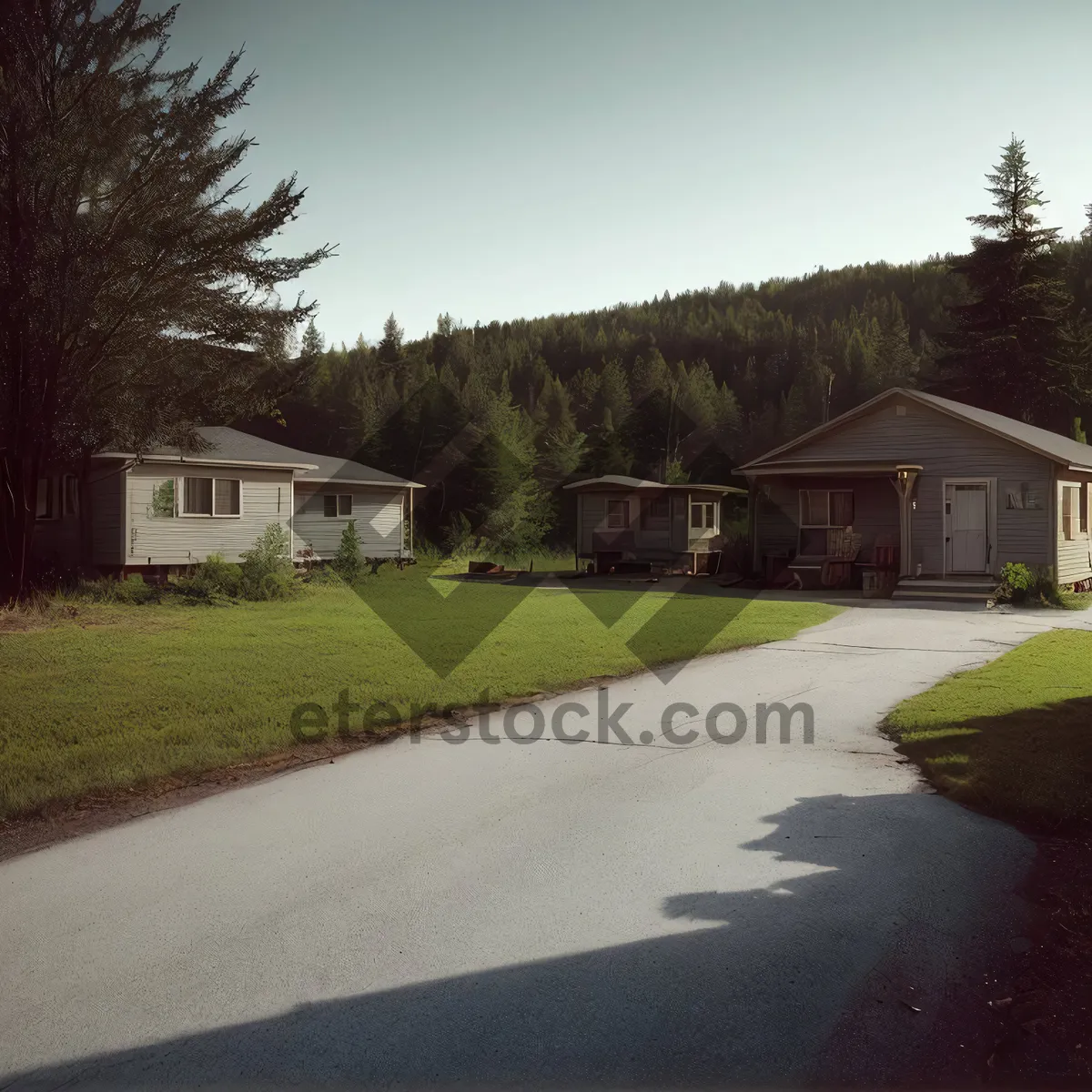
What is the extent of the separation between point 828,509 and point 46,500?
19.7 m

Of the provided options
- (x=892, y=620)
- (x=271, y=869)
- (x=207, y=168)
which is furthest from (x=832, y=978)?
(x=207, y=168)

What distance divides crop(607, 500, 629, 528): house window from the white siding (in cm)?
1044

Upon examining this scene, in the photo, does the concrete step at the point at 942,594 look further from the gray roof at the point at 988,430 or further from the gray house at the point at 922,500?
the gray roof at the point at 988,430

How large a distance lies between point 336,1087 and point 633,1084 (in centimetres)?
92

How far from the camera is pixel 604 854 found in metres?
5.04

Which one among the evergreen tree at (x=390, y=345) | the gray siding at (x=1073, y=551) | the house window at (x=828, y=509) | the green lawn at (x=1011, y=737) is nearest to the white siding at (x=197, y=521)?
the house window at (x=828, y=509)

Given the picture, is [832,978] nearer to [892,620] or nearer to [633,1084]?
[633,1084]

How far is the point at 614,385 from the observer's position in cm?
7712

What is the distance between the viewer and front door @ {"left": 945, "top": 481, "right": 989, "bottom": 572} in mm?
22656

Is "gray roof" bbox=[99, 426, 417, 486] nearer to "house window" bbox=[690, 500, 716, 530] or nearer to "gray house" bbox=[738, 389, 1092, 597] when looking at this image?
"house window" bbox=[690, 500, 716, 530]

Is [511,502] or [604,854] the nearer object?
[604,854]

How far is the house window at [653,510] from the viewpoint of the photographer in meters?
32.2

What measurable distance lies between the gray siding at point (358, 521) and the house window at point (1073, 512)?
64.5ft

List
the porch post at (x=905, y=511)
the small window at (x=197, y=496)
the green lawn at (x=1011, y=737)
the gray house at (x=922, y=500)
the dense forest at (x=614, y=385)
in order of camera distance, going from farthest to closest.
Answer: the dense forest at (x=614, y=385)
the small window at (x=197, y=496)
the porch post at (x=905, y=511)
the gray house at (x=922, y=500)
the green lawn at (x=1011, y=737)
